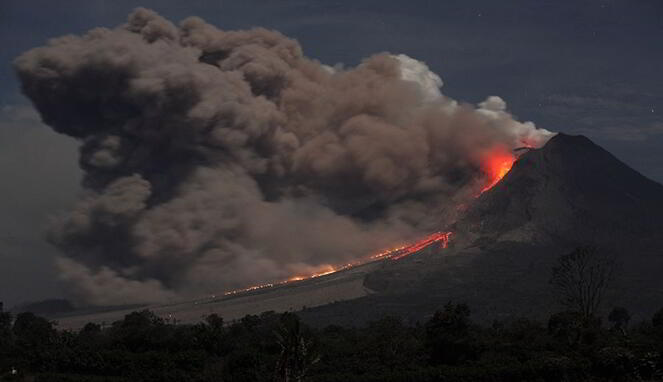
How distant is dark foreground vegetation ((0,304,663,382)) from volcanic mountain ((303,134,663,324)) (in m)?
52.5

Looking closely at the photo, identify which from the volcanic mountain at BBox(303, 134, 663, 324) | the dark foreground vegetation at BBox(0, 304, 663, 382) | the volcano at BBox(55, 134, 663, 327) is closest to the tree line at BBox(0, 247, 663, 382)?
the dark foreground vegetation at BBox(0, 304, 663, 382)

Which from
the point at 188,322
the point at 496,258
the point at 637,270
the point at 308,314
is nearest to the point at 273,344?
the point at 188,322

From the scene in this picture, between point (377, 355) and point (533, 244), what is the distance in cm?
10400

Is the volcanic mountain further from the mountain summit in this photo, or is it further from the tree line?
the tree line

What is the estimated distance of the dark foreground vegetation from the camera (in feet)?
161

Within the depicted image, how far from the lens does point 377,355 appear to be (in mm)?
56469

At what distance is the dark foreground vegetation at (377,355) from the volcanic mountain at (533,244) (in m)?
52.5

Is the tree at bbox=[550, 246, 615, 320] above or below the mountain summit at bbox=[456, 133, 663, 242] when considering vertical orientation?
below

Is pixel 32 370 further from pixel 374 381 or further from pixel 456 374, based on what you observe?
pixel 456 374

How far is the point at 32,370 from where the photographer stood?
197 feet

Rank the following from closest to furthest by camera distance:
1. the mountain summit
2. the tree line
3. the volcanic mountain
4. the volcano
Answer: the tree line → the volcano → the volcanic mountain → the mountain summit

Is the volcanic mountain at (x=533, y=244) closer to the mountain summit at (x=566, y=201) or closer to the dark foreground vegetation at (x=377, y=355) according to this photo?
the mountain summit at (x=566, y=201)

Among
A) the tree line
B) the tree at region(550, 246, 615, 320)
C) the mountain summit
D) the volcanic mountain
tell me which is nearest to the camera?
the tree line

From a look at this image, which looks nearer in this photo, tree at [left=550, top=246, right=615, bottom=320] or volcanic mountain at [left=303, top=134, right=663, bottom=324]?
tree at [left=550, top=246, right=615, bottom=320]
